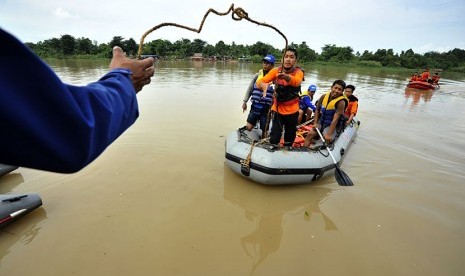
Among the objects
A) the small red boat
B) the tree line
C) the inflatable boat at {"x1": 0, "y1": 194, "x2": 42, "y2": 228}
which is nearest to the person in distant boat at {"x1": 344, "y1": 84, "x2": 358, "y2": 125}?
the inflatable boat at {"x1": 0, "y1": 194, "x2": 42, "y2": 228}

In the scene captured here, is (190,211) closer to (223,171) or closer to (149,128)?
(223,171)

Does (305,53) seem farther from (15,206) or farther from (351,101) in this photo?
(15,206)

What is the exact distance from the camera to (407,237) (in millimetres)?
3254

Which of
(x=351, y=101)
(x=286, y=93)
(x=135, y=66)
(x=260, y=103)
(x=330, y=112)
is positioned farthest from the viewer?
(x=351, y=101)

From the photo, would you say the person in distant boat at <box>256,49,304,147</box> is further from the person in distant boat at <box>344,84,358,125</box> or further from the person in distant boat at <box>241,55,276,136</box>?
the person in distant boat at <box>344,84,358,125</box>

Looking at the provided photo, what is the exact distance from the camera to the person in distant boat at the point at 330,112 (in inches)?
191

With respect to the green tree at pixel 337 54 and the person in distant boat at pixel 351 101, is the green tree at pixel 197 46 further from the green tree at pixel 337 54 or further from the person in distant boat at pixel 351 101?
the person in distant boat at pixel 351 101

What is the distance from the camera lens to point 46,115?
64 centimetres

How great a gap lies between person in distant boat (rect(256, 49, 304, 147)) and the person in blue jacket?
333 centimetres

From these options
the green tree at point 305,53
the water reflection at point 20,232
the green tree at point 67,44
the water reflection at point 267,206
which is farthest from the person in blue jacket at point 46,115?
the green tree at point 67,44

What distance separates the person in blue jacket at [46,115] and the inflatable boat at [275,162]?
128 inches

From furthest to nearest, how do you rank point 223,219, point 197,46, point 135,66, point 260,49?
point 197,46
point 260,49
point 223,219
point 135,66

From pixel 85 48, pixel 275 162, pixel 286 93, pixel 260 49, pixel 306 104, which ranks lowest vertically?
pixel 275 162

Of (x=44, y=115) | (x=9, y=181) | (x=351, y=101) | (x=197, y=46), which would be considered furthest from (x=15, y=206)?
(x=197, y=46)
